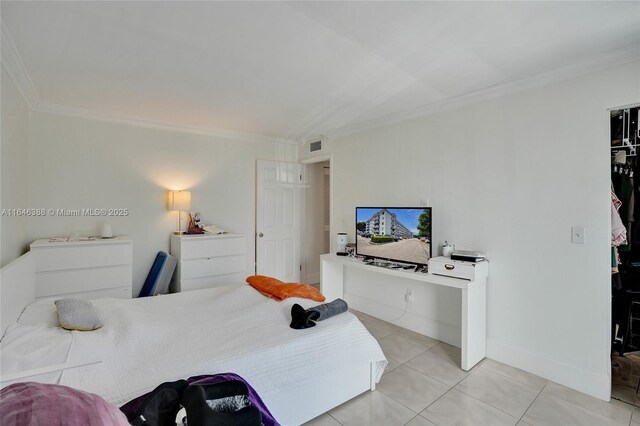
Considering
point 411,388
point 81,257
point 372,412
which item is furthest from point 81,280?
point 411,388

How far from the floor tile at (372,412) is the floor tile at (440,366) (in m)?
0.53

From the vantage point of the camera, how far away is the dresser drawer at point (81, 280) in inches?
111

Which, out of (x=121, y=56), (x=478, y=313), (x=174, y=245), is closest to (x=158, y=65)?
(x=121, y=56)

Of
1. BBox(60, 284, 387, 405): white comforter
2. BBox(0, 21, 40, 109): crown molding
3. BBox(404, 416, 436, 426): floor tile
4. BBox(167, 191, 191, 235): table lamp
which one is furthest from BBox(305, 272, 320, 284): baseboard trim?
BBox(0, 21, 40, 109): crown molding

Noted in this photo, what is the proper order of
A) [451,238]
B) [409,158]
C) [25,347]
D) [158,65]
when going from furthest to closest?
[409,158]
[451,238]
[158,65]
[25,347]

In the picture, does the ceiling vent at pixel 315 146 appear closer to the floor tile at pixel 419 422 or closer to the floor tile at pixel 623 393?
the floor tile at pixel 419 422

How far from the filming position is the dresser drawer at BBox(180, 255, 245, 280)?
3635 millimetres

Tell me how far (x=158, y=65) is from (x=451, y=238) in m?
2.96

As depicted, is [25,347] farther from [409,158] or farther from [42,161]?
[409,158]

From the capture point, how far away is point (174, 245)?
3791mm

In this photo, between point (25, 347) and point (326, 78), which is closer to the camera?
point (25, 347)

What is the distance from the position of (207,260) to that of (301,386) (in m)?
2.39

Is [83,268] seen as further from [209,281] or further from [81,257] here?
[209,281]

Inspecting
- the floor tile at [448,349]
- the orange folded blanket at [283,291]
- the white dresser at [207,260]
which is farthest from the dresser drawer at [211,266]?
the floor tile at [448,349]
